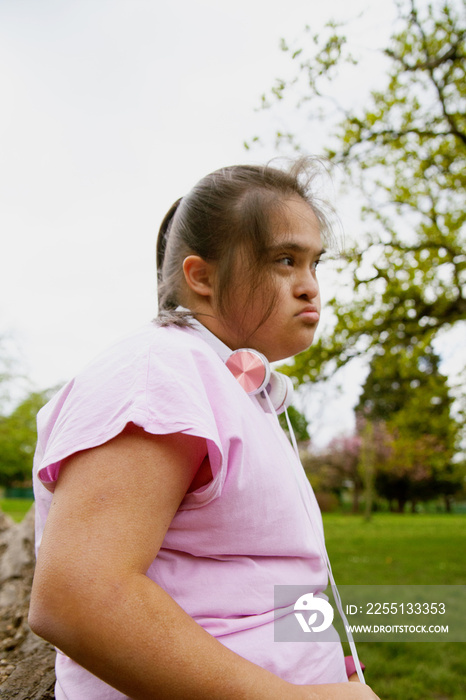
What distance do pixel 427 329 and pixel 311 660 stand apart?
23.6 ft

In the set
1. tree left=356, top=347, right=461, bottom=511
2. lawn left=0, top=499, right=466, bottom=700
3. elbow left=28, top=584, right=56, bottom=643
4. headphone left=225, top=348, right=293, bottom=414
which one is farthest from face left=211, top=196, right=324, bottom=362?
tree left=356, top=347, right=461, bottom=511

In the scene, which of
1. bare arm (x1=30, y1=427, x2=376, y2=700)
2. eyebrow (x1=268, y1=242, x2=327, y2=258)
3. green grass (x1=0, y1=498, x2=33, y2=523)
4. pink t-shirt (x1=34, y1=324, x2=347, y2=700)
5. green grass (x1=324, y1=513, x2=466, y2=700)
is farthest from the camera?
green grass (x1=0, y1=498, x2=33, y2=523)

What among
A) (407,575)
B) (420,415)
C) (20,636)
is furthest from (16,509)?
(20,636)

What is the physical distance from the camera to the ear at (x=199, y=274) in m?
1.38

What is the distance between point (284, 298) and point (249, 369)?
0.23 meters

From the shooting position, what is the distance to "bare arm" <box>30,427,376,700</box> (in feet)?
2.54

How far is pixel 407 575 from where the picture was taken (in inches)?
351

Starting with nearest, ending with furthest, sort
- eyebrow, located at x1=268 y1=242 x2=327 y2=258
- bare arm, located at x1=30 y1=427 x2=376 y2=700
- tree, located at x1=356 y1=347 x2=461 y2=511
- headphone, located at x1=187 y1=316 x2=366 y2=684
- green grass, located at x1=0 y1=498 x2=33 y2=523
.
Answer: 1. bare arm, located at x1=30 y1=427 x2=376 y2=700
2. headphone, located at x1=187 y1=316 x2=366 y2=684
3. eyebrow, located at x1=268 y1=242 x2=327 y2=258
4. tree, located at x1=356 y1=347 x2=461 y2=511
5. green grass, located at x1=0 y1=498 x2=33 y2=523

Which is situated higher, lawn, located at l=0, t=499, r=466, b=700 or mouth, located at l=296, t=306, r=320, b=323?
mouth, located at l=296, t=306, r=320, b=323

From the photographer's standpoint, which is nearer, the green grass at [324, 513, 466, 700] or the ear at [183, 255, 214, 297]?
the ear at [183, 255, 214, 297]

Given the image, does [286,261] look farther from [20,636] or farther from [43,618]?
[20,636]

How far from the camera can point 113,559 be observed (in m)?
0.79

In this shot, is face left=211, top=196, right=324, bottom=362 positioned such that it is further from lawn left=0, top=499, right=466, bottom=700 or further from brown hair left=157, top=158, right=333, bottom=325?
lawn left=0, top=499, right=466, bottom=700

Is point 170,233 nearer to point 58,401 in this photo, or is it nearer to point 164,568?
point 58,401
